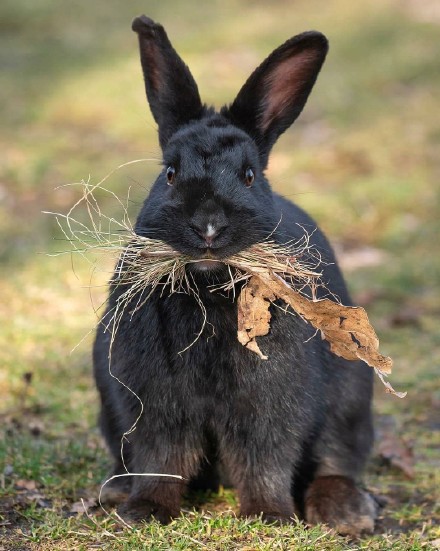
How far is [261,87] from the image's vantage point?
163 inches

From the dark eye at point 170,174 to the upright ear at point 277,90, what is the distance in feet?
1.45

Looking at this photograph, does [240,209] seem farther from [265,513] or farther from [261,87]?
[265,513]

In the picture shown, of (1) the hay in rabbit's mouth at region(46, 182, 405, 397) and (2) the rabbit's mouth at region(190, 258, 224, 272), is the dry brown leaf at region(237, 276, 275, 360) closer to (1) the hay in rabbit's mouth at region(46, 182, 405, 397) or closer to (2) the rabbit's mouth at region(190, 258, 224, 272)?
(1) the hay in rabbit's mouth at region(46, 182, 405, 397)

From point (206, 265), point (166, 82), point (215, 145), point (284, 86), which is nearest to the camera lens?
point (206, 265)

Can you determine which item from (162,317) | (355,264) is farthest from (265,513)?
(355,264)

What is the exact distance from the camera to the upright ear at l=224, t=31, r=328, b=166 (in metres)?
4.12

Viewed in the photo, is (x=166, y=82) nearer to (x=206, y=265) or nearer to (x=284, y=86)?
(x=284, y=86)

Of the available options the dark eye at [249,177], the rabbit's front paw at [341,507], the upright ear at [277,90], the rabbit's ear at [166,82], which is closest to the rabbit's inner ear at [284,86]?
the upright ear at [277,90]

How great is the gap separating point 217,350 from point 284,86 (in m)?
1.21

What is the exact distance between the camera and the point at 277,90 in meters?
4.24

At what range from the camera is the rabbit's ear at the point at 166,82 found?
13.5 feet

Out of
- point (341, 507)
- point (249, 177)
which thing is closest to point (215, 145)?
point (249, 177)

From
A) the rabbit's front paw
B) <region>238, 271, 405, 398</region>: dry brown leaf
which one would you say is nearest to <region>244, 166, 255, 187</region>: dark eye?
<region>238, 271, 405, 398</region>: dry brown leaf

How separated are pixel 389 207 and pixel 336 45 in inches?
220
